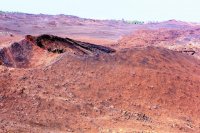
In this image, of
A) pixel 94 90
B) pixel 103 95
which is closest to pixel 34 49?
pixel 94 90

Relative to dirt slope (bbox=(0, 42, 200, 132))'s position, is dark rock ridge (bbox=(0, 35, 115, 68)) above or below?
above

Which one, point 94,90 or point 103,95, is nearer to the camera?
point 103,95

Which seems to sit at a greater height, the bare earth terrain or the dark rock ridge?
the dark rock ridge

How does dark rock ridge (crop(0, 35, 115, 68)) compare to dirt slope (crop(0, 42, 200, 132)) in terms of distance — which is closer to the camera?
dirt slope (crop(0, 42, 200, 132))

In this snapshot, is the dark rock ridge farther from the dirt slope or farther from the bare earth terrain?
the dirt slope

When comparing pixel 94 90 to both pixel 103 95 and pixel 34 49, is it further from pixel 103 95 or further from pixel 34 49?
pixel 34 49

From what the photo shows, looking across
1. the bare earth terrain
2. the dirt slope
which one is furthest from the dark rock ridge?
the dirt slope

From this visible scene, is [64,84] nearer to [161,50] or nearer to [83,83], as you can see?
[83,83]

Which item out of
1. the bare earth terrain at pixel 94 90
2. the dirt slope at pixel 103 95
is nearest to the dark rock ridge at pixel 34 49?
the bare earth terrain at pixel 94 90

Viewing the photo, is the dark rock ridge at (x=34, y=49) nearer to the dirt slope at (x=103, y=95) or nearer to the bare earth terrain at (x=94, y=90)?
the bare earth terrain at (x=94, y=90)
